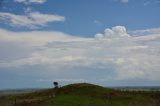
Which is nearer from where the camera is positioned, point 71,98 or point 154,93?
point 71,98

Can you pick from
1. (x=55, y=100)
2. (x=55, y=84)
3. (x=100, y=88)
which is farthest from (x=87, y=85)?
(x=55, y=100)

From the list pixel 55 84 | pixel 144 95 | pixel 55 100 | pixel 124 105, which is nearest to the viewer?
pixel 124 105

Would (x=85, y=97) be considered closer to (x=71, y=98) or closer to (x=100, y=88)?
(x=71, y=98)

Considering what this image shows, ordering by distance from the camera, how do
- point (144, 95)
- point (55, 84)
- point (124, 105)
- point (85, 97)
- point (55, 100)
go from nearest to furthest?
point (124, 105) → point (55, 100) → point (85, 97) → point (144, 95) → point (55, 84)

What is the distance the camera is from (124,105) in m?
46.1

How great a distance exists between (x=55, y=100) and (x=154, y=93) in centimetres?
1783

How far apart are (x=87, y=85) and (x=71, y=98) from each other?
1049 centimetres

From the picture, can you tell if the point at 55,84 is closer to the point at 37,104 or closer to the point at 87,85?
the point at 87,85

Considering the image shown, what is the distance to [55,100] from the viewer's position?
50031 millimetres

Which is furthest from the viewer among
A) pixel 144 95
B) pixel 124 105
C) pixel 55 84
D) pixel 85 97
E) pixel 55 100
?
pixel 55 84

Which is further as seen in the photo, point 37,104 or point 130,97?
point 130,97

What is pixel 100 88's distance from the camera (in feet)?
201

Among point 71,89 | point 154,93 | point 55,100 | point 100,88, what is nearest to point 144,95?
point 154,93

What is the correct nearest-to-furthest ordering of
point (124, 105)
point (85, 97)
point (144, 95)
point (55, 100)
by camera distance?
point (124, 105)
point (55, 100)
point (85, 97)
point (144, 95)
